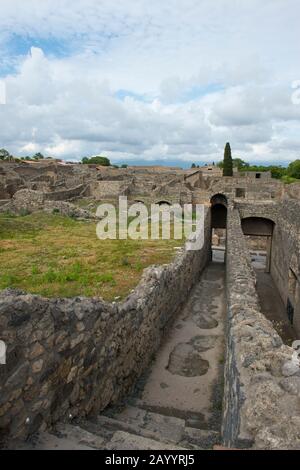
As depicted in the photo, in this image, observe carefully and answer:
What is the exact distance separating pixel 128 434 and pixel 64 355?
1.07 m

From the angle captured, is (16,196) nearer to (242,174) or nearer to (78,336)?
(78,336)

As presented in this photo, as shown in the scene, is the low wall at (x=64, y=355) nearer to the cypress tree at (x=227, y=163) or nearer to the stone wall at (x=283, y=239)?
the stone wall at (x=283, y=239)

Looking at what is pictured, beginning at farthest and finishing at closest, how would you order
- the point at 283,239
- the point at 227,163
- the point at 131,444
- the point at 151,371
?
1. the point at 227,163
2. the point at 283,239
3. the point at 151,371
4. the point at 131,444

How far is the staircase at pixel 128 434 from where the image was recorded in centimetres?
330

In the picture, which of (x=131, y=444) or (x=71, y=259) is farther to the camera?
(x=71, y=259)

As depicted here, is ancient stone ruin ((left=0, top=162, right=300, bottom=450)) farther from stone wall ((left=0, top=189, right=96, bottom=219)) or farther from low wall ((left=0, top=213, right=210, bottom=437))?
stone wall ((left=0, top=189, right=96, bottom=219))

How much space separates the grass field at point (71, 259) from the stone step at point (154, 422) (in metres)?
2.47

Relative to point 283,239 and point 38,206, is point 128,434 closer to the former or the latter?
point 283,239

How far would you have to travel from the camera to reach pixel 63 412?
3896 millimetres

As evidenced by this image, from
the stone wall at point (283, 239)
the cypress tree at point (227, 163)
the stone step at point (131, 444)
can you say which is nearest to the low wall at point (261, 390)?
the stone step at point (131, 444)

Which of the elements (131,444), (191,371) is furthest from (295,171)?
(131,444)

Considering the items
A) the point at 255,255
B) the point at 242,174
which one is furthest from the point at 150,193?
the point at 242,174

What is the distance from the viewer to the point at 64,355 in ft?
12.9

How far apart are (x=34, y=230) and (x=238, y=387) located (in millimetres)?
15022
